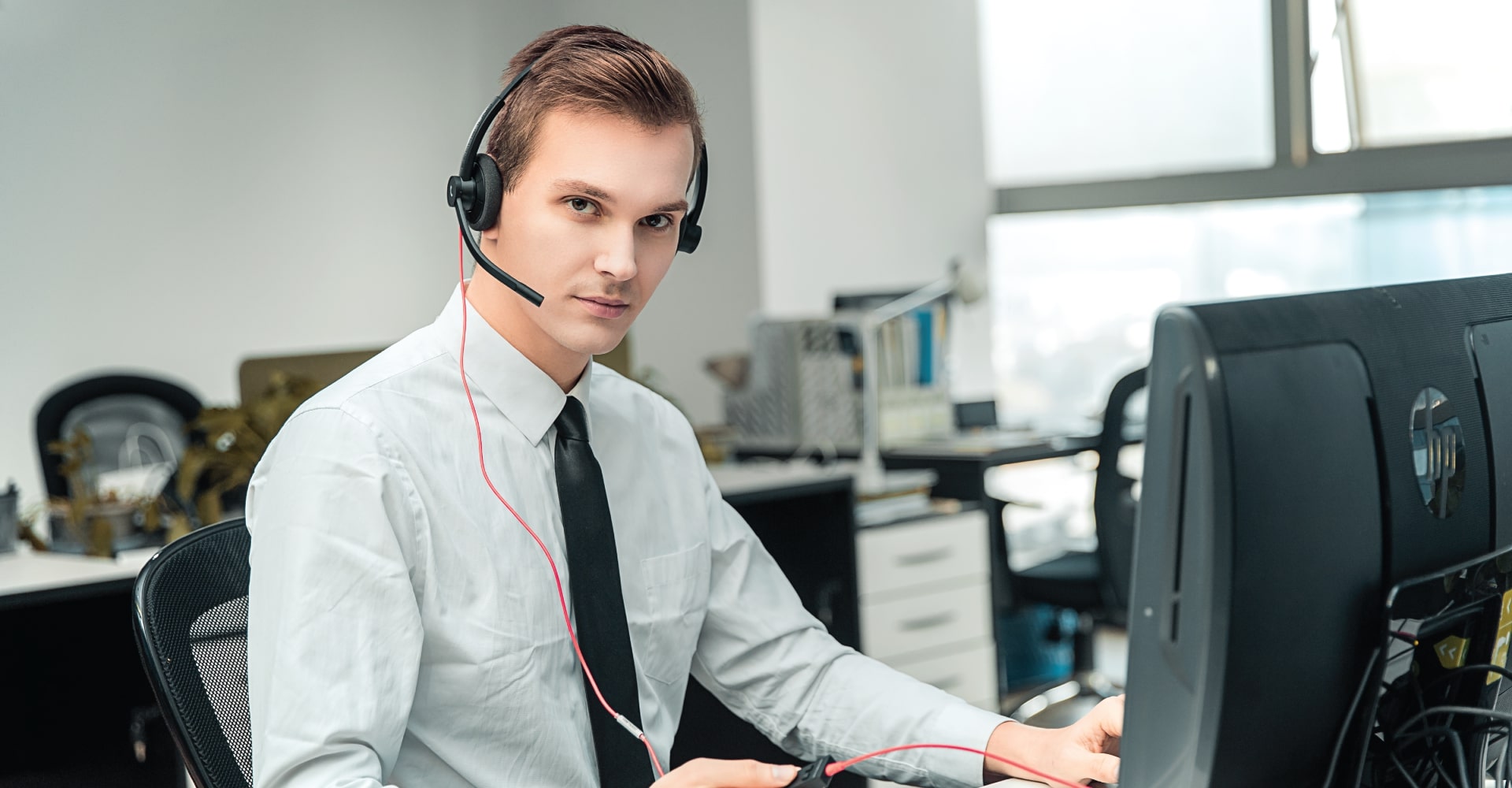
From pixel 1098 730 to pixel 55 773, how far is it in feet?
7.02

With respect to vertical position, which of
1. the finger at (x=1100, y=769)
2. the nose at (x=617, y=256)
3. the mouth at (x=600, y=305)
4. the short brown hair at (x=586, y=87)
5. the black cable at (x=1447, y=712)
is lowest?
the finger at (x=1100, y=769)

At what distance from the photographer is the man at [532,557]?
0.95m

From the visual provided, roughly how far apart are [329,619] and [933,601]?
2164mm

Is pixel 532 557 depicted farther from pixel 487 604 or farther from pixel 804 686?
pixel 804 686

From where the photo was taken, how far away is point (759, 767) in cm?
87

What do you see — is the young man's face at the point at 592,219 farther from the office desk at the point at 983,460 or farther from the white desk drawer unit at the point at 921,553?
the office desk at the point at 983,460

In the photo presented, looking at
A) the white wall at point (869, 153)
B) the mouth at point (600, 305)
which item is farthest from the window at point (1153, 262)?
the mouth at point (600, 305)

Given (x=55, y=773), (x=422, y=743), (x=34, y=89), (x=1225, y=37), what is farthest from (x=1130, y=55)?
(x=422, y=743)

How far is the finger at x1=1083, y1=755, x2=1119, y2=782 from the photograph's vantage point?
96 centimetres

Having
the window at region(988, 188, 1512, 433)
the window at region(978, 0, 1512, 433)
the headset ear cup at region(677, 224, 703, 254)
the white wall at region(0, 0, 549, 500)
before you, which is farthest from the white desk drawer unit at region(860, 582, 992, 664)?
the white wall at region(0, 0, 549, 500)

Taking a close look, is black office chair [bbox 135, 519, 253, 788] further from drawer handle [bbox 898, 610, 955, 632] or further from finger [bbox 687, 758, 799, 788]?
drawer handle [bbox 898, 610, 955, 632]

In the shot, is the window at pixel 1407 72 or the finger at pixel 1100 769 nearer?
the finger at pixel 1100 769

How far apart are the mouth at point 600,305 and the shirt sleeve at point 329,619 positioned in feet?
0.64

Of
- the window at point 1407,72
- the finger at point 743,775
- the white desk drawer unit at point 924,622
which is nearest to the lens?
the finger at point 743,775
